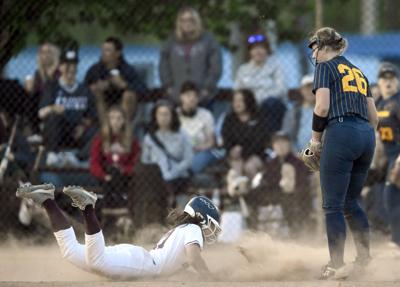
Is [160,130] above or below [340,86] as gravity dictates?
below

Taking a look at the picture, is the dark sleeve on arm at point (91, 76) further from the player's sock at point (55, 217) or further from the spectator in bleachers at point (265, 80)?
the player's sock at point (55, 217)

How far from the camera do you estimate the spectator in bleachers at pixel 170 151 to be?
1113cm

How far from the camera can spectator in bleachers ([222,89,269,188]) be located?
444 inches

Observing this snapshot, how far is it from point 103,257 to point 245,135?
426 cm

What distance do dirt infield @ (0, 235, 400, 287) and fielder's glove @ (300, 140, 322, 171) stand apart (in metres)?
0.89

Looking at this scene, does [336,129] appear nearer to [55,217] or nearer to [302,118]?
[55,217]

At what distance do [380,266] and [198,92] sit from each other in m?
3.95

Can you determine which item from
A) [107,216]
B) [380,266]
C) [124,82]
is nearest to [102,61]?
[124,82]

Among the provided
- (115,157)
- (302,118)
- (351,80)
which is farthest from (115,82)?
(351,80)

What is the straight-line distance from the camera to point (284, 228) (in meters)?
11.0

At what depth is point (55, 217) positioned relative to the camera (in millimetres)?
7492

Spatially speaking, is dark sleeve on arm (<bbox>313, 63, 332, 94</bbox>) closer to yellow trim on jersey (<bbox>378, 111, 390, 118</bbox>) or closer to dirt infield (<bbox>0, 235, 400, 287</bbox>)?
dirt infield (<bbox>0, 235, 400, 287</bbox>)

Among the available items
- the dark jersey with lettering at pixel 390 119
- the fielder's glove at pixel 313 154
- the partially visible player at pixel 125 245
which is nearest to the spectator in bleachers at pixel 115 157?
the dark jersey with lettering at pixel 390 119

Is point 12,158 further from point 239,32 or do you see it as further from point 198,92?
point 239,32
